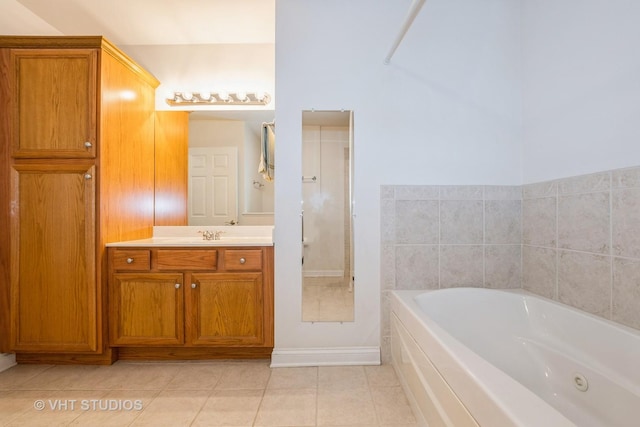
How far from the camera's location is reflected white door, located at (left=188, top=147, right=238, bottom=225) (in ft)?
7.97

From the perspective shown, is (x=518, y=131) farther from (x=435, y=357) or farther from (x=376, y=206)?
(x=435, y=357)

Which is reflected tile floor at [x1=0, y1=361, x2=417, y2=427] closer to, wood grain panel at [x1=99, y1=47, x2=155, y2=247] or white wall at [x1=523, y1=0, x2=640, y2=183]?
wood grain panel at [x1=99, y1=47, x2=155, y2=247]

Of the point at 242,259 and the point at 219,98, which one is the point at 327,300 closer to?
the point at 242,259

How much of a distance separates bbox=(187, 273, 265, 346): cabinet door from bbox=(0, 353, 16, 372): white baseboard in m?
1.18

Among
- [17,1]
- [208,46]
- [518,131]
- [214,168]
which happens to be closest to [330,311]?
[214,168]

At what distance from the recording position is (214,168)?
243 cm

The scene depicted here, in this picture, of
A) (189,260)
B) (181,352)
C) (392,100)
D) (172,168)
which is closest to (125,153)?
(172,168)

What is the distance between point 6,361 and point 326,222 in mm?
2245

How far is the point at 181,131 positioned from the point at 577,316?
9.33 feet

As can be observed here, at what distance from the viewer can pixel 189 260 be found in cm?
192

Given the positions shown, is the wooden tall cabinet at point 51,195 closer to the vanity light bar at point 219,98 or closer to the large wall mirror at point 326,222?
the vanity light bar at point 219,98

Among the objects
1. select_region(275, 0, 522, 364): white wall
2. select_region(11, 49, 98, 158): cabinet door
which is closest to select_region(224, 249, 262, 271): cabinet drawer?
select_region(275, 0, 522, 364): white wall

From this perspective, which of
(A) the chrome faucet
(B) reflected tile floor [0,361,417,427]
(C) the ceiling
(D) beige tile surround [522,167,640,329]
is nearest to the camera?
(D) beige tile surround [522,167,640,329]

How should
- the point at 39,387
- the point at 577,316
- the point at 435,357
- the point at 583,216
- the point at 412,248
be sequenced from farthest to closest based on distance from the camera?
1. the point at 412,248
2. the point at 39,387
3. the point at 583,216
4. the point at 577,316
5. the point at 435,357
